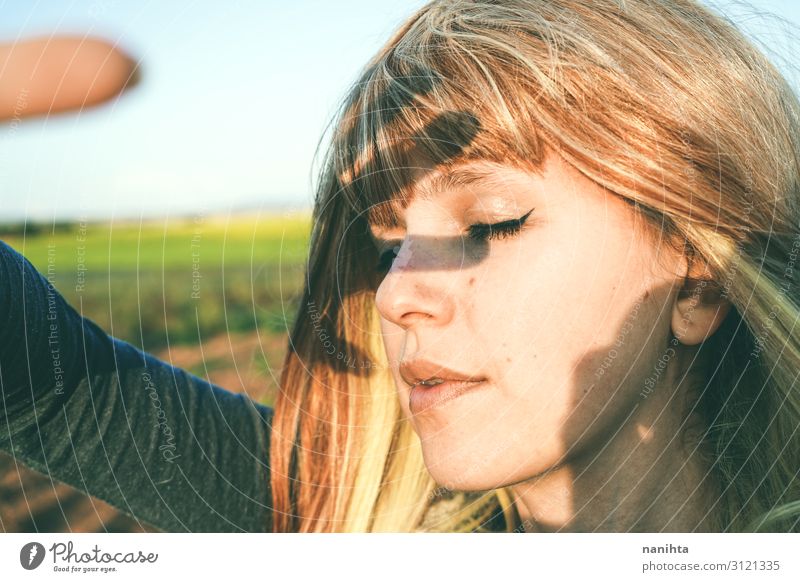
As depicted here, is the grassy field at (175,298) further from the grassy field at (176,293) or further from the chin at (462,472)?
the chin at (462,472)

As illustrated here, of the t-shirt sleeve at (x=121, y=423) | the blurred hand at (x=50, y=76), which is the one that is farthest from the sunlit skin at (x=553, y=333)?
the blurred hand at (x=50, y=76)

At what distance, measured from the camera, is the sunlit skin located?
68 centimetres

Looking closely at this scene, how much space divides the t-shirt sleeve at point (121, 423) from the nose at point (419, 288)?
0.26 meters

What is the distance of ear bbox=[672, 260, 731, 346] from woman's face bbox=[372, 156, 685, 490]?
0.01 metres

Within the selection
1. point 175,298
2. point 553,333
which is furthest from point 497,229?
point 175,298

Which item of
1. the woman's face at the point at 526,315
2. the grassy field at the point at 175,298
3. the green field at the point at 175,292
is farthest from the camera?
the green field at the point at 175,292

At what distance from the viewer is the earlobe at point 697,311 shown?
71cm

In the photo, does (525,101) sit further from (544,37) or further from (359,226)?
(359,226)

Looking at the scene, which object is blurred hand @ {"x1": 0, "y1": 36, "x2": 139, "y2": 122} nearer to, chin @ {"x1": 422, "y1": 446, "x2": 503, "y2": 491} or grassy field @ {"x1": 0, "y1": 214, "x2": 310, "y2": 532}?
grassy field @ {"x1": 0, "y1": 214, "x2": 310, "y2": 532}

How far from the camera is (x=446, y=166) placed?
0.71 metres

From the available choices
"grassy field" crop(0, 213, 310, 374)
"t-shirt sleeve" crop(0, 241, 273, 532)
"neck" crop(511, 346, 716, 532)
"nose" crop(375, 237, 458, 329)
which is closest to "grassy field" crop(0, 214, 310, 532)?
"grassy field" crop(0, 213, 310, 374)

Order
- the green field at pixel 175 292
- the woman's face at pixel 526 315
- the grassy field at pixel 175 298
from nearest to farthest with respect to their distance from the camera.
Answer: the woman's face at pixel 526 315 < the grassy field at pixel 175 298 < the green field at pixel 175 292

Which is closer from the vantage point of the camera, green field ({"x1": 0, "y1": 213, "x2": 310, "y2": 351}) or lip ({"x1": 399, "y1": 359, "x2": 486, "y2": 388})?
lip ({"x1": 399, "y1": 359, "x2": 486, "y2": 388})

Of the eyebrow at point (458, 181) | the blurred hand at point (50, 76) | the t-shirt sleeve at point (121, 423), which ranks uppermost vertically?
the blurred hand at point (50, 76)
